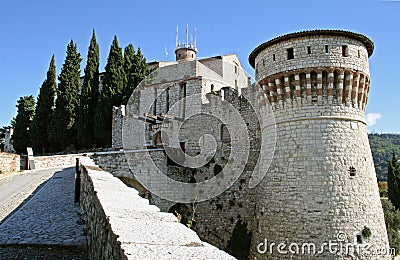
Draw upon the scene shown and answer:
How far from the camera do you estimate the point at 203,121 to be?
61.1ft

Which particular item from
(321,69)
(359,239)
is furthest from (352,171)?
(321,69)

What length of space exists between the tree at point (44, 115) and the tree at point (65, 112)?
58.5 inches

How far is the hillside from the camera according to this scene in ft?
318

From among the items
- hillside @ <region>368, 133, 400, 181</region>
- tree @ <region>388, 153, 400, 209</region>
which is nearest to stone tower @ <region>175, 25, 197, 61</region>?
tree @ <region>388, 153, 400, 209</region>

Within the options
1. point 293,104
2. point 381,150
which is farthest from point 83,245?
point 381,150

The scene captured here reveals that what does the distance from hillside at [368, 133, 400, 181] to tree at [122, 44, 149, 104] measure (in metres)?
74.3

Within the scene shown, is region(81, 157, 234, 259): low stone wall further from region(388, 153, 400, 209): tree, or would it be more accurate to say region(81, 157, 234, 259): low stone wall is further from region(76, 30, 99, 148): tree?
region(388, 153, 400, 209): tree

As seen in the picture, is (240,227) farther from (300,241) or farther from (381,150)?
(381,150)

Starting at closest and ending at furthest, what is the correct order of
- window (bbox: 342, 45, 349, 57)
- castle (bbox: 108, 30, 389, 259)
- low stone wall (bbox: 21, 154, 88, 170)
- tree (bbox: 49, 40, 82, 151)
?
castle (bbox: 108, 30, 389, 259) < window (bbox: 342, 45, 349, 57) < low stone wall (bbox: 21, 154, 88, 170) < tree (bbox: 49, 40, 82, 151)

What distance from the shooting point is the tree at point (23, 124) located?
33.7 meters

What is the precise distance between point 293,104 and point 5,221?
30.5 feet

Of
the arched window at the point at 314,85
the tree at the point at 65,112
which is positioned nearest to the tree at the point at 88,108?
→ the tree at the point at 65,112

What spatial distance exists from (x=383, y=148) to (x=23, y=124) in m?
118

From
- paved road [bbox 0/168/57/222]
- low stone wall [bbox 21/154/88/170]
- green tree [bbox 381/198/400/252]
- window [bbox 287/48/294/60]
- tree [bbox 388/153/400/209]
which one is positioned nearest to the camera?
paved road [bbox 0/168/57/222]
